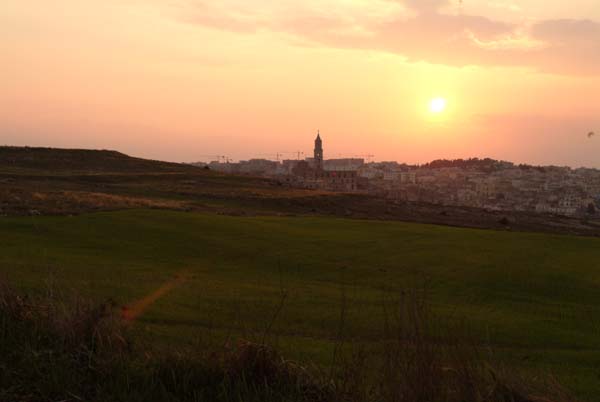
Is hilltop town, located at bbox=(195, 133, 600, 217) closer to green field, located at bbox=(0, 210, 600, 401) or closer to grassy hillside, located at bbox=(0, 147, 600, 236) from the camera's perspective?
grassy hillside, located at bbox=(0, 147, 600, 236)

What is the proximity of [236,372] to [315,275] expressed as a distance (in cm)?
1209

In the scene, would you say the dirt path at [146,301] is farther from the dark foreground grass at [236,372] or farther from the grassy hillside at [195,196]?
the grassy hillside at [195,196]

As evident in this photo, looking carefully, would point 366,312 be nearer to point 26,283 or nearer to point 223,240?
point 26,283

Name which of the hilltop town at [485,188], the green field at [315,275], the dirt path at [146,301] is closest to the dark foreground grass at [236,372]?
the green field at [315,275]

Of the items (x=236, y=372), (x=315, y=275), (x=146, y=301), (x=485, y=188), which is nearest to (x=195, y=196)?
(x=315, y=275)

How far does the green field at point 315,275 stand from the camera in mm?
9852

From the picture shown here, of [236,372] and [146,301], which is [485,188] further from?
[236,372]

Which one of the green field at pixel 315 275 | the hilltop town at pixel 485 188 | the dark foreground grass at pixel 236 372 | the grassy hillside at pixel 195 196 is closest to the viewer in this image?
the dark foreground grass at pixel 236 372

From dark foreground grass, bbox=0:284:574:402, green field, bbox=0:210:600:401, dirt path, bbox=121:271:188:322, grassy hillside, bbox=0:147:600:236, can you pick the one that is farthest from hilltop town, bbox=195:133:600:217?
dark foreground grass, bbox=0:284:574:402

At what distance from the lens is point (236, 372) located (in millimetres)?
5320

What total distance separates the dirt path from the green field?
175 mm

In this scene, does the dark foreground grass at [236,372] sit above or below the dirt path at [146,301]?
above

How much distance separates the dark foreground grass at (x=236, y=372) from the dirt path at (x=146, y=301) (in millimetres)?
2579

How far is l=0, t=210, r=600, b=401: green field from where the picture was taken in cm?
985
